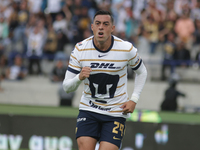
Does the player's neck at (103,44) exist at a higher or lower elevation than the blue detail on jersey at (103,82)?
higher

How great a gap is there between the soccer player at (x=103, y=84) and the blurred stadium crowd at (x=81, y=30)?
664 centimetres

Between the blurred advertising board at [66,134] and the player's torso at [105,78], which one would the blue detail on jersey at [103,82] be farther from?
the blurred advertising board at [66,134]

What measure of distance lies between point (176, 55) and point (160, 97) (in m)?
1.54

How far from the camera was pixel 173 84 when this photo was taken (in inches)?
398

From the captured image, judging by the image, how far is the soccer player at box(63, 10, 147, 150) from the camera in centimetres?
492

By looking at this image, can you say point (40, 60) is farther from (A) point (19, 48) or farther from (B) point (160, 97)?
(B) point (160, 97)

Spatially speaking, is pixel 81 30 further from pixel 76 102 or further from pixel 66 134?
pixel 66 134

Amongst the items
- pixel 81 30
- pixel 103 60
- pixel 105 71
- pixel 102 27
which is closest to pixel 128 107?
pixel 105 71

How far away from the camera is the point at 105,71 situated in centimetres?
495

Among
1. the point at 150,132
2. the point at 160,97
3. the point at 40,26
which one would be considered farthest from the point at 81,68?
the point at 40,26

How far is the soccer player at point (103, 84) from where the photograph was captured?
194 inches

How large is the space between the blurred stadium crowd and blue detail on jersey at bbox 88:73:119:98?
669 centimetres

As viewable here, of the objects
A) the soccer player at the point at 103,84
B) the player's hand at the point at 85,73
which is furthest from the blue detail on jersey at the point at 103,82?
the player's hand at the point at 85,73

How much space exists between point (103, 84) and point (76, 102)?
6.48 m
